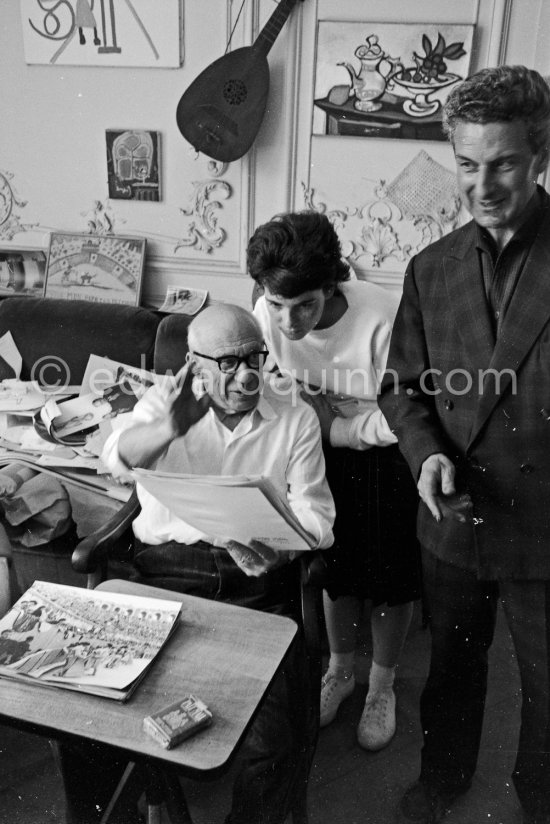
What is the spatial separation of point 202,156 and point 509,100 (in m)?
2.10

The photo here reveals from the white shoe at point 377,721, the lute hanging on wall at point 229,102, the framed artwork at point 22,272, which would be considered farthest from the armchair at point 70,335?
the white shoe at point 377,721


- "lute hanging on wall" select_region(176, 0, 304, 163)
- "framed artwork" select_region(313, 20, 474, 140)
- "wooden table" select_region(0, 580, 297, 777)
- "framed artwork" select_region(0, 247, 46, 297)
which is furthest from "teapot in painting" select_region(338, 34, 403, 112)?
"wooden table" select_region(0, 580, 297, 777)

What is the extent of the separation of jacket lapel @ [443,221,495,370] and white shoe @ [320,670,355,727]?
1121mm

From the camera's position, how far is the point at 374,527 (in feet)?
6.12

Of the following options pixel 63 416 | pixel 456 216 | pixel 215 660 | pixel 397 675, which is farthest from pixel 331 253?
pixel 456 216

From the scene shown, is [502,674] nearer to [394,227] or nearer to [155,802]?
[155,802]

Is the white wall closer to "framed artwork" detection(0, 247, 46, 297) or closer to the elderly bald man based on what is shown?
"framed artwork" detection(0, 247, 46, 297)

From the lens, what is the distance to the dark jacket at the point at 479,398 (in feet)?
4.12

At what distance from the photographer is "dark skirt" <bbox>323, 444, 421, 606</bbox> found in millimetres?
1843

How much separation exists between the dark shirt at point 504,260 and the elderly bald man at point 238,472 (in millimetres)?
493

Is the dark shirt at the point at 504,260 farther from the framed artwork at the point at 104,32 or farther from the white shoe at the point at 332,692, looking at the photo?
the framed artwork at the point at 104,32

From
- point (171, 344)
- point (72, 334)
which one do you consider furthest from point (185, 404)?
point (72, 334)

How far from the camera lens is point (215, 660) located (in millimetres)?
1213

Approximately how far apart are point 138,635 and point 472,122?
40.7 inches
